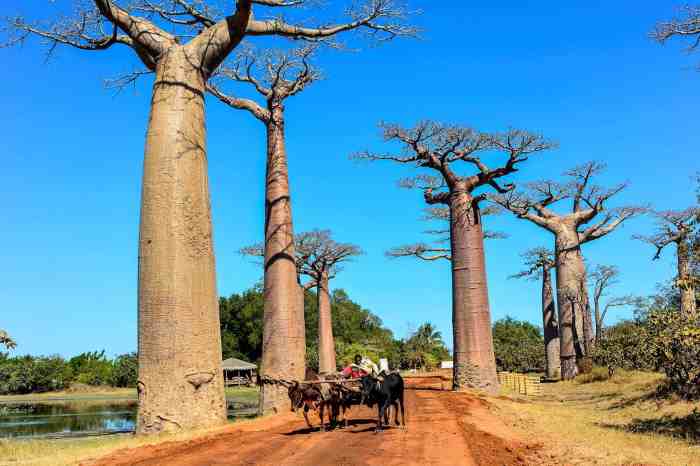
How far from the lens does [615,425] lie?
984 cm

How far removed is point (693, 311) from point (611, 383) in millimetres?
10794

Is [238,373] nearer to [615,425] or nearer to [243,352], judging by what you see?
[243,352]

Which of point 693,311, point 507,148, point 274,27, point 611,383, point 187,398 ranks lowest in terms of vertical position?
point 611,383

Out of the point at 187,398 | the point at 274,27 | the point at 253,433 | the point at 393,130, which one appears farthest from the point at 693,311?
the point at 393,130

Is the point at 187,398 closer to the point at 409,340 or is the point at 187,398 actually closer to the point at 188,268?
the point at 188,268

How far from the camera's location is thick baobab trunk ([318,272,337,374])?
2394cm

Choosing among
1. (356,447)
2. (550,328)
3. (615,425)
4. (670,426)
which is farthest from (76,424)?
(550,328)

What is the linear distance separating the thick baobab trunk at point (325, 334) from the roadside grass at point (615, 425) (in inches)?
372

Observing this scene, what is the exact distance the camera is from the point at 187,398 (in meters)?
8.30

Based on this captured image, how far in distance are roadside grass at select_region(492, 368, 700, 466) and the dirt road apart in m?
0.51

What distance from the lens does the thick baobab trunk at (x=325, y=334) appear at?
942 inches

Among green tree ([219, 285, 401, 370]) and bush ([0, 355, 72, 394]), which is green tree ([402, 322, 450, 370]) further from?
bush ([0, 355, 72, 394])

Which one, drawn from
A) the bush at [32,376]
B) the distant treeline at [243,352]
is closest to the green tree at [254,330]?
the distant treeline at [243,352]

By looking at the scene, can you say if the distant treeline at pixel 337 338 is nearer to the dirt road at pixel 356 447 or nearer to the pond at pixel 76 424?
the pond at pixel 76 424
